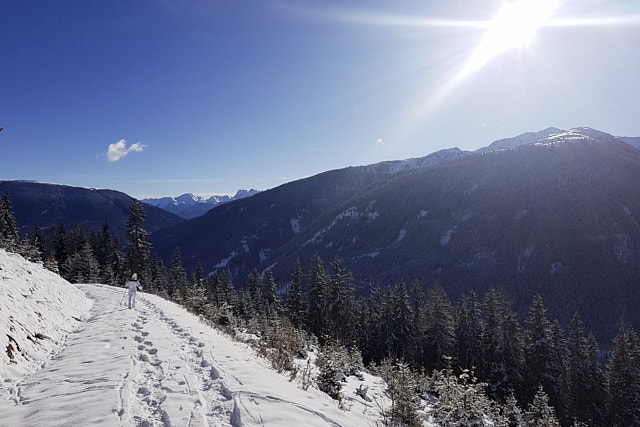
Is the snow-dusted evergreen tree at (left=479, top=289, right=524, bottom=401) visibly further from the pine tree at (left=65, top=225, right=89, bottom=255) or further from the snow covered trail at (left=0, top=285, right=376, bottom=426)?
the pine tree at (left=65, top=225, right=89, bottom=255)

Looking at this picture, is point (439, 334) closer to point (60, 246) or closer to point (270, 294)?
point (270, 294)

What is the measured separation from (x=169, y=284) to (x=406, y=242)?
16126 centimetres

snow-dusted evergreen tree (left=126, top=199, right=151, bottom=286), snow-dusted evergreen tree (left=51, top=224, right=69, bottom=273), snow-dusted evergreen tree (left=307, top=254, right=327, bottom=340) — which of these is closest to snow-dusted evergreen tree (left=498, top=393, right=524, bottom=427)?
snow-dusted evergreen tree (left=307, top=254, right=327, bottom=340)

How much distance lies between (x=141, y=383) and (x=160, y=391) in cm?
55

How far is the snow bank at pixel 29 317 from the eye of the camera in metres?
5.98

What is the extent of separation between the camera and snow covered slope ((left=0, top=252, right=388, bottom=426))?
4148mm

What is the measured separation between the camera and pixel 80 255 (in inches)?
1559

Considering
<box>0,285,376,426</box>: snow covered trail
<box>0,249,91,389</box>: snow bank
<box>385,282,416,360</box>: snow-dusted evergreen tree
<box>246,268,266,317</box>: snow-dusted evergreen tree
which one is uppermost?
<box>0,249,91,389</box>: snow bank

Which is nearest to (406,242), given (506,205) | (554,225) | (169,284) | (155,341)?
(506,205)

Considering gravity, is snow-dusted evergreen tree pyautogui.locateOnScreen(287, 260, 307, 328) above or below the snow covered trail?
below

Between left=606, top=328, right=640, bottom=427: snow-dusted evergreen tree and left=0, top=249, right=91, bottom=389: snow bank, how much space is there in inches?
1627

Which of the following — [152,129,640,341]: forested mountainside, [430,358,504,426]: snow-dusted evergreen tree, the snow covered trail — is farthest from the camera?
[152,129,640,341]: forested mountainside

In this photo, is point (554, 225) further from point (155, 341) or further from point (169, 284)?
point (155, 341)

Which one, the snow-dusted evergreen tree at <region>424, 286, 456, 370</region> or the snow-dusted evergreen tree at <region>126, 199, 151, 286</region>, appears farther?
the snow-dusted evergreen tree at <region>126, 199, 151, 286</region>
